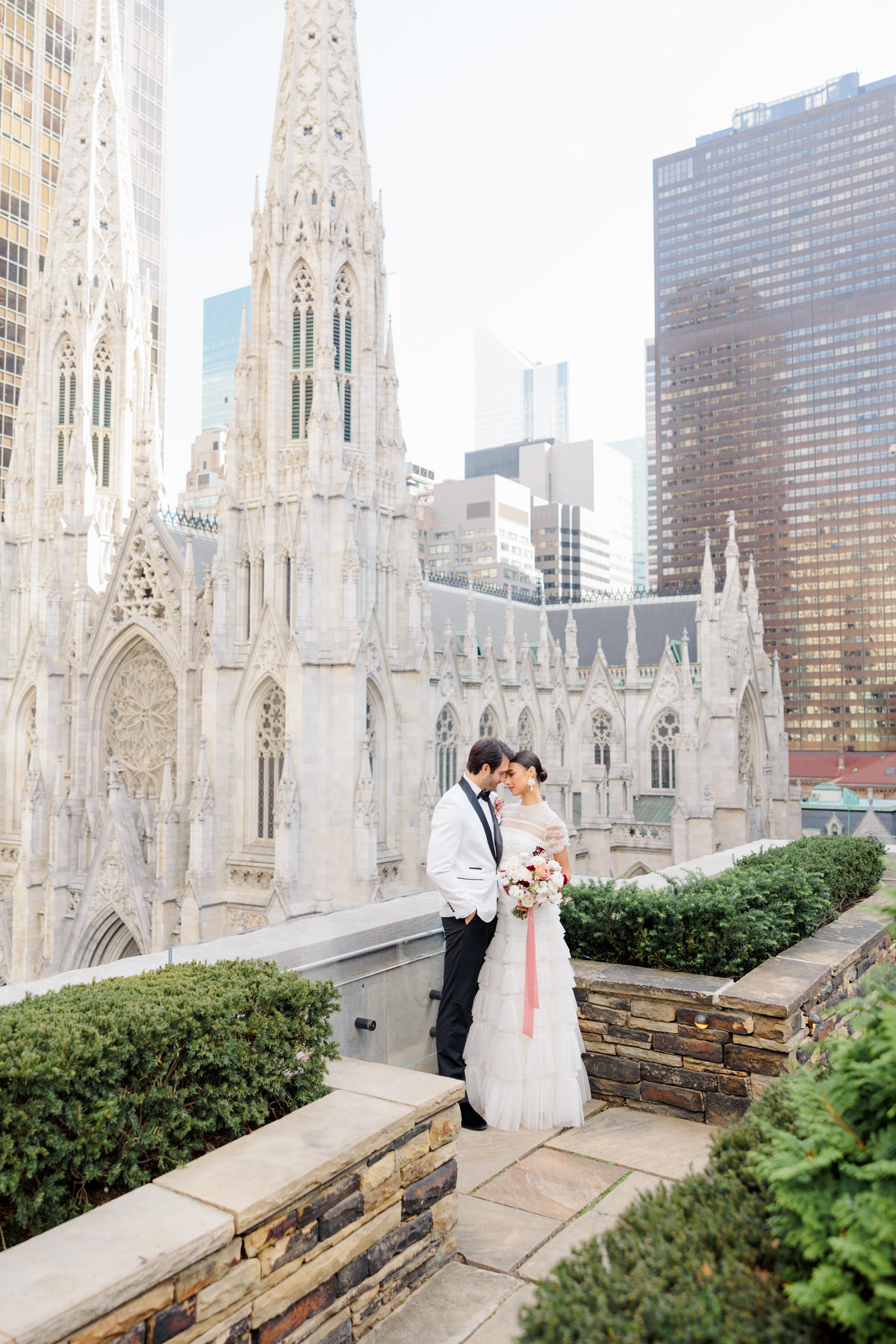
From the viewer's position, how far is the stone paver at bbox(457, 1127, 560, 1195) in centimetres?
525

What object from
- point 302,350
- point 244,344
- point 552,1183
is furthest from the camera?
point 244,344

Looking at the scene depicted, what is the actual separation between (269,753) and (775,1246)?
22684mm

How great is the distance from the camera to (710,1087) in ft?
19.6

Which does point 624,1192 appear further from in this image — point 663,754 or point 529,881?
point 663,754

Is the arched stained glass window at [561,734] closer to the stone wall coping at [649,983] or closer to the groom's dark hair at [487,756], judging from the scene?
the stone wall coping at [649,983]

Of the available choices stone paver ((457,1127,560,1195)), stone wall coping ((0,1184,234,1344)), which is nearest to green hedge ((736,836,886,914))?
stone paver ((457,1127,560,1195))

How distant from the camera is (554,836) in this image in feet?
20.5

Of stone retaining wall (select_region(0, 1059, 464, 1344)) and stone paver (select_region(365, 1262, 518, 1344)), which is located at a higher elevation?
stone retaining wall (select_region(0, 1059, 464, 1344))

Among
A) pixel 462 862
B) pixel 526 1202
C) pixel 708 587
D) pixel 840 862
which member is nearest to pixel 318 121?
pixel 708 587

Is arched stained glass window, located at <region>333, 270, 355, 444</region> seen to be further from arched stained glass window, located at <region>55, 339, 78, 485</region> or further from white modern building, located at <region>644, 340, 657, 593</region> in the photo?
white modern building, located at <region>644, 340, 657, 593</region>

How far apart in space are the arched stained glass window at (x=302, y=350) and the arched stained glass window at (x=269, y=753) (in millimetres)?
7352

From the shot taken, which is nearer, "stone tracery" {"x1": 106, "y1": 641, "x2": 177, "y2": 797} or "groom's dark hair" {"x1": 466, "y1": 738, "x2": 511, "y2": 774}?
"groom's dark hair" {"x1": 466, "y1": 738, "x2": 511, "y2": 774}

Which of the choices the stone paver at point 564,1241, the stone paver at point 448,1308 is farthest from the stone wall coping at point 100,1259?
the stone paver at point 564,1241

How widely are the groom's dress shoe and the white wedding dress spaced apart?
0.24 feet
